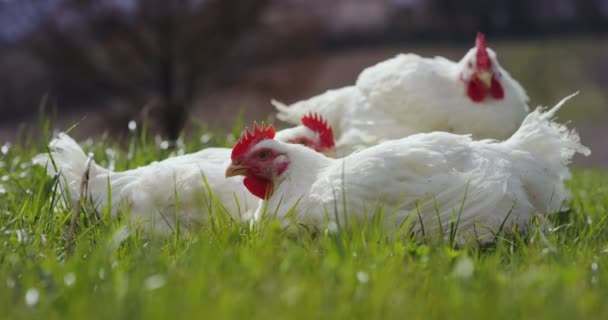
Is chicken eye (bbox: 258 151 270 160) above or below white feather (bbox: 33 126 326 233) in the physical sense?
above

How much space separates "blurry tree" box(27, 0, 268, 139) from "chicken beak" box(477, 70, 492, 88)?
13.8m

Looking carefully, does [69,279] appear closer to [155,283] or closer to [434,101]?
[155,283]

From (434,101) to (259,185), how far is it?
5.53 ft

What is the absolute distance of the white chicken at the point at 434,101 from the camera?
4.50 metres

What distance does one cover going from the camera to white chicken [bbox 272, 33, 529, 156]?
4.50m

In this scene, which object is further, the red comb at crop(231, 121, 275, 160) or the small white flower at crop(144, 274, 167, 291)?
the red comb at crop(231, 121, 275, 160)

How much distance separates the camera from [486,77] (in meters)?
4.49

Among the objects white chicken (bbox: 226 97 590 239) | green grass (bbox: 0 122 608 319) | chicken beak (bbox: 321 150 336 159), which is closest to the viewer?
green grass (bbox: 0 122 608 319)

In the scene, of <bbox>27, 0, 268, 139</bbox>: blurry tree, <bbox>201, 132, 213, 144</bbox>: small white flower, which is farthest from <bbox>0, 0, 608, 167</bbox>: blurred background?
<bbox>201, 132, 213, 144</bbox>: small white flower

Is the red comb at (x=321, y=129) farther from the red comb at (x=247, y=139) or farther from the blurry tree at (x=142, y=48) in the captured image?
the blurry tree at (x=142, y=48)

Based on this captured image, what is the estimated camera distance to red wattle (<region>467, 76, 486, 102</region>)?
14.9ft

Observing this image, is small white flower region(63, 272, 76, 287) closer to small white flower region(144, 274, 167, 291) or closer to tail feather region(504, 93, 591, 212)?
small white flower region(144, 274, 167, 291)

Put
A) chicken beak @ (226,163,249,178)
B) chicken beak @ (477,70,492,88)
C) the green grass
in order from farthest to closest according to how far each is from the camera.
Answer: chicken beak @ (477,70,492,88), chicken beak @ (226,163,249,178), the green grass

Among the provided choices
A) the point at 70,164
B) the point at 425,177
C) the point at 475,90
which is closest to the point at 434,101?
the point at 475,90
